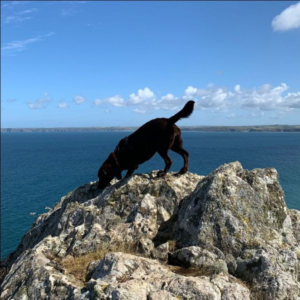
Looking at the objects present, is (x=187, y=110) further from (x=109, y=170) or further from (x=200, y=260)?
(x=200, y=260)

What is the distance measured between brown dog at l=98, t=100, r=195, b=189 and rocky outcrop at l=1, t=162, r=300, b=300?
1473mm

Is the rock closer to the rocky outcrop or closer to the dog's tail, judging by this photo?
the rocky outcrop

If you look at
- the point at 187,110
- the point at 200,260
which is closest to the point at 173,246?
the point at 200,260

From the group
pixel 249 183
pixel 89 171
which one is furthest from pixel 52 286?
pixel 89 171

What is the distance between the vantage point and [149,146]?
13.8m

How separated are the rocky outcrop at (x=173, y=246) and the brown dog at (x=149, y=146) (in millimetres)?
1473

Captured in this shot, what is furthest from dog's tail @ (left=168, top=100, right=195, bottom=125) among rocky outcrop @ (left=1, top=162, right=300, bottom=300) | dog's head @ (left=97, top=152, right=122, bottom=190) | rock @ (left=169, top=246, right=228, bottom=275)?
rock @ (left=169, top=246, right=228, bottom=275)

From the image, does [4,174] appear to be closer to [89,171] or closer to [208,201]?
[89,171]

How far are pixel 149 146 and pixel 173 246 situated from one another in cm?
556

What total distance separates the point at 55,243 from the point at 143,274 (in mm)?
4530

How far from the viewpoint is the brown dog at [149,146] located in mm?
13070

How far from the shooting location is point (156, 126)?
13.3m

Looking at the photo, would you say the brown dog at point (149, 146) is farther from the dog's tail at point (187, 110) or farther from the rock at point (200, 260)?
the rock at point (200, 260)

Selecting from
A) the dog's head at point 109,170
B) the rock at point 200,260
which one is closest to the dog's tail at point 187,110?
the dog's head at point 109,170
